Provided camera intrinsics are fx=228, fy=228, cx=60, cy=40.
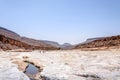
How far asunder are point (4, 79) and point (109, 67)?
513cm

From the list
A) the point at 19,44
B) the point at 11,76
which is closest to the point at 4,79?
the point at 11,76

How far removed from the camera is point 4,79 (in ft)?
31.1

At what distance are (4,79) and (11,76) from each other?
696mm

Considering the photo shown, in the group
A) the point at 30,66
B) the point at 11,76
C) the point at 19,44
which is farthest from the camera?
the point at 19,44

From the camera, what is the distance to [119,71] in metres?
10.4

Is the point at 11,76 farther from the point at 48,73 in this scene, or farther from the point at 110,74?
the point at 110,74

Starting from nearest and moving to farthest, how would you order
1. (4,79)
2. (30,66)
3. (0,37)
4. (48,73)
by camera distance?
(4,79) → (48,73) → (30,66) → (0,37)

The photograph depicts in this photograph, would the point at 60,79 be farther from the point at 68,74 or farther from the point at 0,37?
the point at 0,37

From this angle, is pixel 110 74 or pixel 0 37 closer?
pixel 110 74

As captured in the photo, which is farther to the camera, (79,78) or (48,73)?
(48,73)

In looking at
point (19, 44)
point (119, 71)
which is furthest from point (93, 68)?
point (19, 44)

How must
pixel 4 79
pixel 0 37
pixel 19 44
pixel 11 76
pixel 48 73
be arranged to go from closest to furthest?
pixel 4 79
pixel 11 76
pixel 48 73
pixel 0 37
pixel 19 44

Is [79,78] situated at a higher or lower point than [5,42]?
lower

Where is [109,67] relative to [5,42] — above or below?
below
